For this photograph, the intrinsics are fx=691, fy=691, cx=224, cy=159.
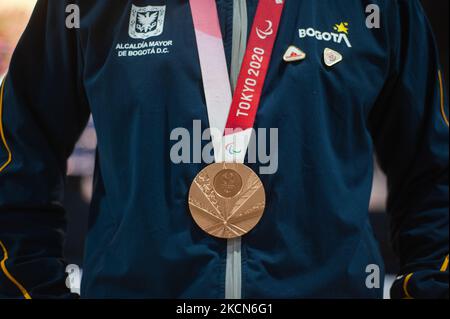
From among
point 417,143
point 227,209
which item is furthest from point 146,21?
point 417,143

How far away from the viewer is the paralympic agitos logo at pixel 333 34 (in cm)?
141

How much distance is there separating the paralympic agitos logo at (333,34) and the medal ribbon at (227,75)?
6 centimetres

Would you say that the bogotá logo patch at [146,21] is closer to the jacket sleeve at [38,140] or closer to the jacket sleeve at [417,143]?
the jacket sleeve at [38,140]

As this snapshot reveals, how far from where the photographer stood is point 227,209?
1349mm

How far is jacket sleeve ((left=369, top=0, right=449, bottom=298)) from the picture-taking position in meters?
1.52

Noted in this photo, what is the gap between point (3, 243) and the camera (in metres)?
1.49

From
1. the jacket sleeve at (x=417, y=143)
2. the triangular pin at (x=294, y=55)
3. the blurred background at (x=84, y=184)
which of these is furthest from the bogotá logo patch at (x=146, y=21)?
the blurred background at (x=84, y=184)

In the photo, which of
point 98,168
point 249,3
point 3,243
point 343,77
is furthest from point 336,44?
point 3,243

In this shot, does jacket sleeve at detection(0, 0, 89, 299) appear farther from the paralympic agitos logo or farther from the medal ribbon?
the paralympic agitos logo

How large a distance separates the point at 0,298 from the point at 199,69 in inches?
25.3

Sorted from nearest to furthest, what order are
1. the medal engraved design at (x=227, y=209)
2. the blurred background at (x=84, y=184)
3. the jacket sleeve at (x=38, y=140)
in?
the medal engraved design at (x=227, y=209) → the jacket sleeve at (x=38, y=140) → the blurred background at (x=84, y=184)

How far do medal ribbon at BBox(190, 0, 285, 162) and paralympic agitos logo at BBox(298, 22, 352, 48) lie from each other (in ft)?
0.20

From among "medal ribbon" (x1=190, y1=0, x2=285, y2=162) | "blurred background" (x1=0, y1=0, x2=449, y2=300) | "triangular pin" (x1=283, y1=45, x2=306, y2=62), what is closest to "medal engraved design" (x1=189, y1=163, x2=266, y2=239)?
"medal ribbon" (x1=190, y1=0, x2=285, y2=162)

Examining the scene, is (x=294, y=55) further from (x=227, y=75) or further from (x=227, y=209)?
(x=227, y=209)
